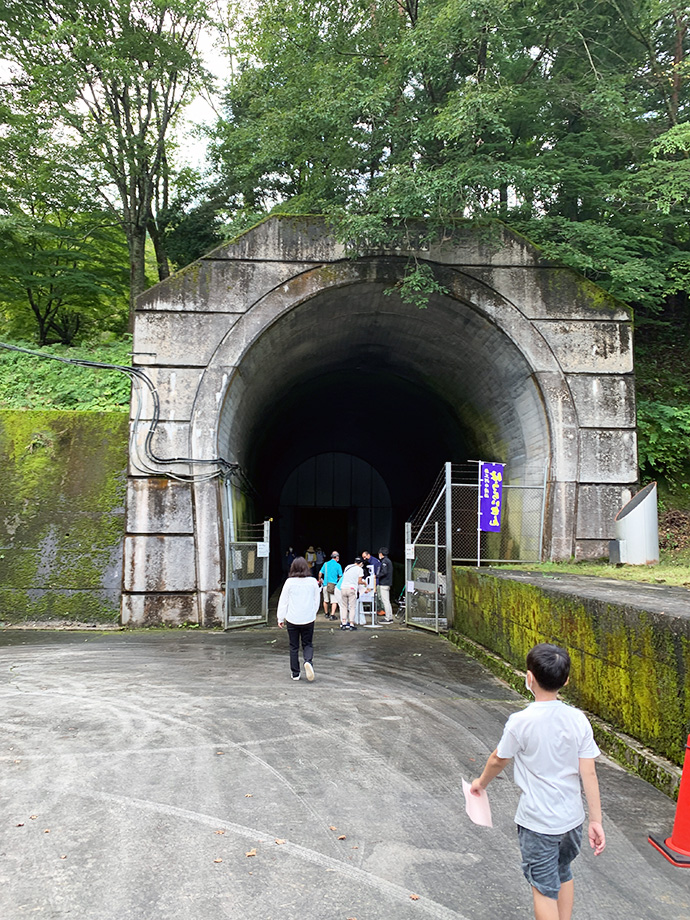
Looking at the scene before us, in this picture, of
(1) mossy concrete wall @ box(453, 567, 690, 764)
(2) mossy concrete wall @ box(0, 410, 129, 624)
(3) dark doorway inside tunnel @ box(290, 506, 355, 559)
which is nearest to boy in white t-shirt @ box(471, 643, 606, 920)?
(1) mossy concrete wall @ box(453, 567, 690, 764)

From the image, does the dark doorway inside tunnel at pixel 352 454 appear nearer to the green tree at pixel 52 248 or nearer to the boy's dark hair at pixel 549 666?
the green tree at pixel 52 248

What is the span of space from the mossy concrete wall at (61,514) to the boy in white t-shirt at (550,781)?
10.6 m

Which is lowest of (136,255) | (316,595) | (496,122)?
(316,595)

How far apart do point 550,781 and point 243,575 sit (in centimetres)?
1046

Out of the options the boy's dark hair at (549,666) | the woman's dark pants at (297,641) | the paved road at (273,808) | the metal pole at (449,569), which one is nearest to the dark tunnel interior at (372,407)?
the metal pole at (449,569)

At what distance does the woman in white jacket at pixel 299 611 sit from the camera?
25.6 feet

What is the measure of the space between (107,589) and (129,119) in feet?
49.4

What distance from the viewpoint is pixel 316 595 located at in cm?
800

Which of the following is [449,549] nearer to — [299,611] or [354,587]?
[354,587]

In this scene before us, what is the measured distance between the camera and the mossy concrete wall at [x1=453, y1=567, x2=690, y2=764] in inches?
184

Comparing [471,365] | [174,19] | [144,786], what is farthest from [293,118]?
[144,786]

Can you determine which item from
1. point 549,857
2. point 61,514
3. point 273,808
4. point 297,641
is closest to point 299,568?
point 297,641

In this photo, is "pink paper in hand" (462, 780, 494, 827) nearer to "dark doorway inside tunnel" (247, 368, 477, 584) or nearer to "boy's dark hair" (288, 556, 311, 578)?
"boy's dark hair" (288, 556, 311, 578)

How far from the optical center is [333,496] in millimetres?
29156
